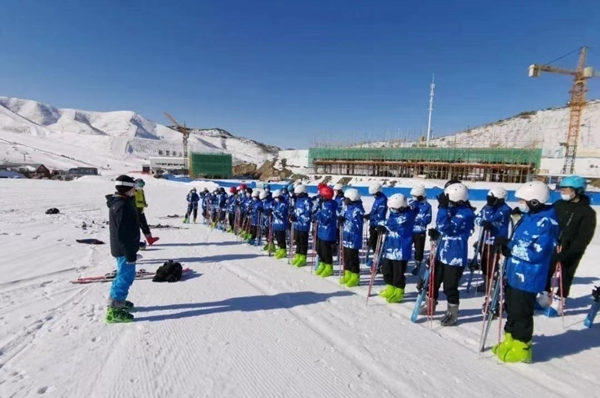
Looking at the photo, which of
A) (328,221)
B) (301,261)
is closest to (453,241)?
(328,221)

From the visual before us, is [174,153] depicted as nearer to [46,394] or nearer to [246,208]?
[246,208]

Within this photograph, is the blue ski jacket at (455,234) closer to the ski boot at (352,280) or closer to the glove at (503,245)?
the glove at (503,245)

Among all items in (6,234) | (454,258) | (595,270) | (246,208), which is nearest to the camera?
(454,258)

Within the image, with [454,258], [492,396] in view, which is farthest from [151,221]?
[492,396]

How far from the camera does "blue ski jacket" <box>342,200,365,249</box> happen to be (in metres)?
7.02

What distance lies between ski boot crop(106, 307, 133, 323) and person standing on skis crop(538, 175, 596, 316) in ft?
22.2

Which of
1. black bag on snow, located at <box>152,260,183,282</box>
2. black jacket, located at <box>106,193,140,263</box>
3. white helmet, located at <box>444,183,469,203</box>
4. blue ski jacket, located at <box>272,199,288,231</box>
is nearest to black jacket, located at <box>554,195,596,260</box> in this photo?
white helmet, located at <box>444,183,469,203</box>

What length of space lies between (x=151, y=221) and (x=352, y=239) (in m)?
13.2

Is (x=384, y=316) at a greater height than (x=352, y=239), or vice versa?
(x=352, y=239)

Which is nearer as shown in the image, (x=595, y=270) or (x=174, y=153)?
(x=595, y=270)

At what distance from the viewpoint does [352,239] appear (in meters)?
7.02

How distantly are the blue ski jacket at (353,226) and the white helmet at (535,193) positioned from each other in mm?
3444

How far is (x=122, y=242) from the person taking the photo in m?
4.71

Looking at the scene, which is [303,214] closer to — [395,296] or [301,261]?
[301,261]
